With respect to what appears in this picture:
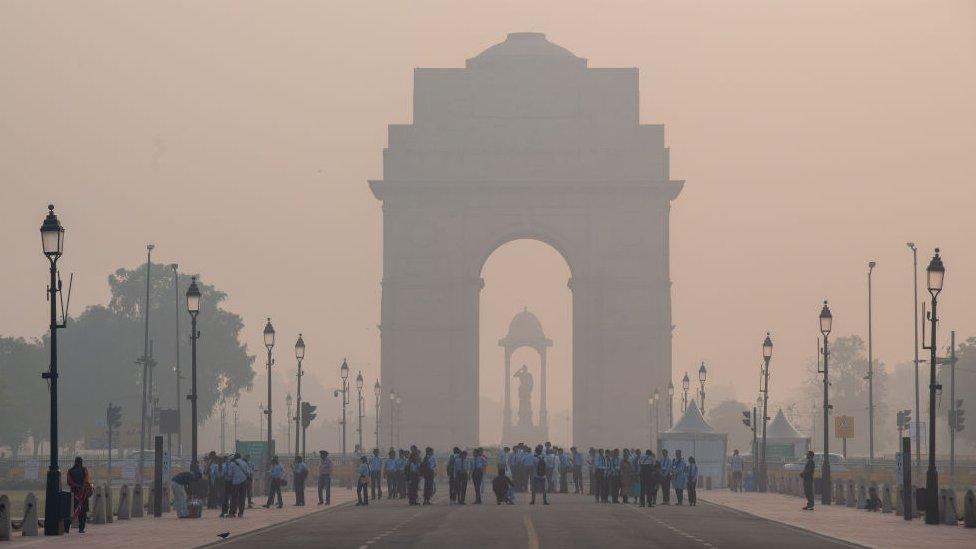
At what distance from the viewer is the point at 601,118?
369 feet

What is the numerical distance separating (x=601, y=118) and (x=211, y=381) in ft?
171

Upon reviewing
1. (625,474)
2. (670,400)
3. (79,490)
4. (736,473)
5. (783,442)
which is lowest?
(736,473)

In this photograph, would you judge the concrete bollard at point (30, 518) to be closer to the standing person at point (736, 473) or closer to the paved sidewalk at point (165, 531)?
the paved sidewalk at point (165, 531)

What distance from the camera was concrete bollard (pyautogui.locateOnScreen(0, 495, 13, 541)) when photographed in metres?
34.0

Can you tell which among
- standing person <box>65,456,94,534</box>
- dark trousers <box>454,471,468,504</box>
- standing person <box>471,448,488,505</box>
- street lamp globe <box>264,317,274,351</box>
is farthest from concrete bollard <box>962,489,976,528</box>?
street lamp globe <box>264,317,274,351</box>

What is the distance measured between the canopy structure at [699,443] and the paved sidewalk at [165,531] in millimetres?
24875

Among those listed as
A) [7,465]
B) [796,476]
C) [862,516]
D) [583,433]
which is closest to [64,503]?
[862,516]

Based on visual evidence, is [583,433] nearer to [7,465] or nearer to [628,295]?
[628,295]

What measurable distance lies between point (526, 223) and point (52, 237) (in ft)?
248

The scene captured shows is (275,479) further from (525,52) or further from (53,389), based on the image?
(525,52)

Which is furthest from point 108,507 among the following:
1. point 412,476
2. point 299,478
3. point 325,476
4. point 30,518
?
point 325,476

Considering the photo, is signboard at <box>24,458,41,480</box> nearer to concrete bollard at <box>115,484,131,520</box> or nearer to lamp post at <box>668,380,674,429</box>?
lamp post at <box>668,380,674,429</box>

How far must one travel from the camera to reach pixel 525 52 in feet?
377

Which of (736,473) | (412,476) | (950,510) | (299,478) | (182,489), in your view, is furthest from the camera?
(736,473)
